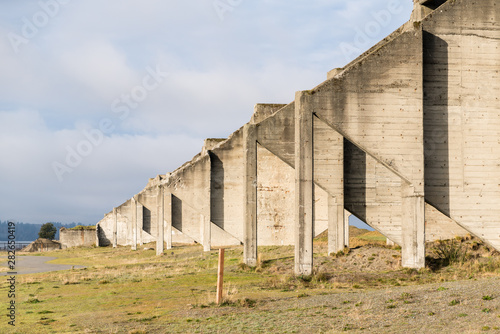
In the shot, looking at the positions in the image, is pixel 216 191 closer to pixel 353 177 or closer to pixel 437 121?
pixel 353 177

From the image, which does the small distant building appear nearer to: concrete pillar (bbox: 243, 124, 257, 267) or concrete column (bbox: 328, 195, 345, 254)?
concrete column (bbox: 328, 195, 345, 254)

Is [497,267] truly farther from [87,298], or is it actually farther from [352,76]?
[87,298]

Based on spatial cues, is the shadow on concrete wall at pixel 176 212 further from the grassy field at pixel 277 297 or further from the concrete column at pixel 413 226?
the concrete column at pixel 413 226

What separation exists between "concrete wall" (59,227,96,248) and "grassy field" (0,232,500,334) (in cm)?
4201

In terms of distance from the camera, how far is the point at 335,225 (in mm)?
27766

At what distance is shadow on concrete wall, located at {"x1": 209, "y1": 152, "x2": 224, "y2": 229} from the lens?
109 ft

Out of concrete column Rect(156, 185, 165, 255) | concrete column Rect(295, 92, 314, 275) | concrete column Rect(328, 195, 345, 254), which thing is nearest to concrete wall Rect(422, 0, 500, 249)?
concrete column Rect(295, 92, 314, 275)

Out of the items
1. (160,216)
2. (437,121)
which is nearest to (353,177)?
(437,121)

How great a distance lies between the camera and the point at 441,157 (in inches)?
819

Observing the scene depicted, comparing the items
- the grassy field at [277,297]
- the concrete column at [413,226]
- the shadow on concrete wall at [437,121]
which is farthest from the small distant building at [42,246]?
the shadow on concrete wall at [437,121]

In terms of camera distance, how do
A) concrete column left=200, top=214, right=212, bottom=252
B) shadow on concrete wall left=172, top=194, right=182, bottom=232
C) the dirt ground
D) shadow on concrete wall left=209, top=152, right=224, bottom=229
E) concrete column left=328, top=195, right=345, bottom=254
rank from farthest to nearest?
shadow on concrete wall left=172, top=194, right=182, bottom=232 → concrete column left=200, top=214, right=212, bottom=252 → shadow on concrete wall left=209, top=152, right=224, bottom=229 → concrete column left=328, top=195, right=345, bottom=254 → the dirt ground

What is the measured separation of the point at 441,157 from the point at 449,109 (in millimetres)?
1717

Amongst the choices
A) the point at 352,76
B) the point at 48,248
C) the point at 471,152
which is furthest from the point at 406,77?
the point at 48,248

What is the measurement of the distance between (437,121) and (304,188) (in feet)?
18.1
